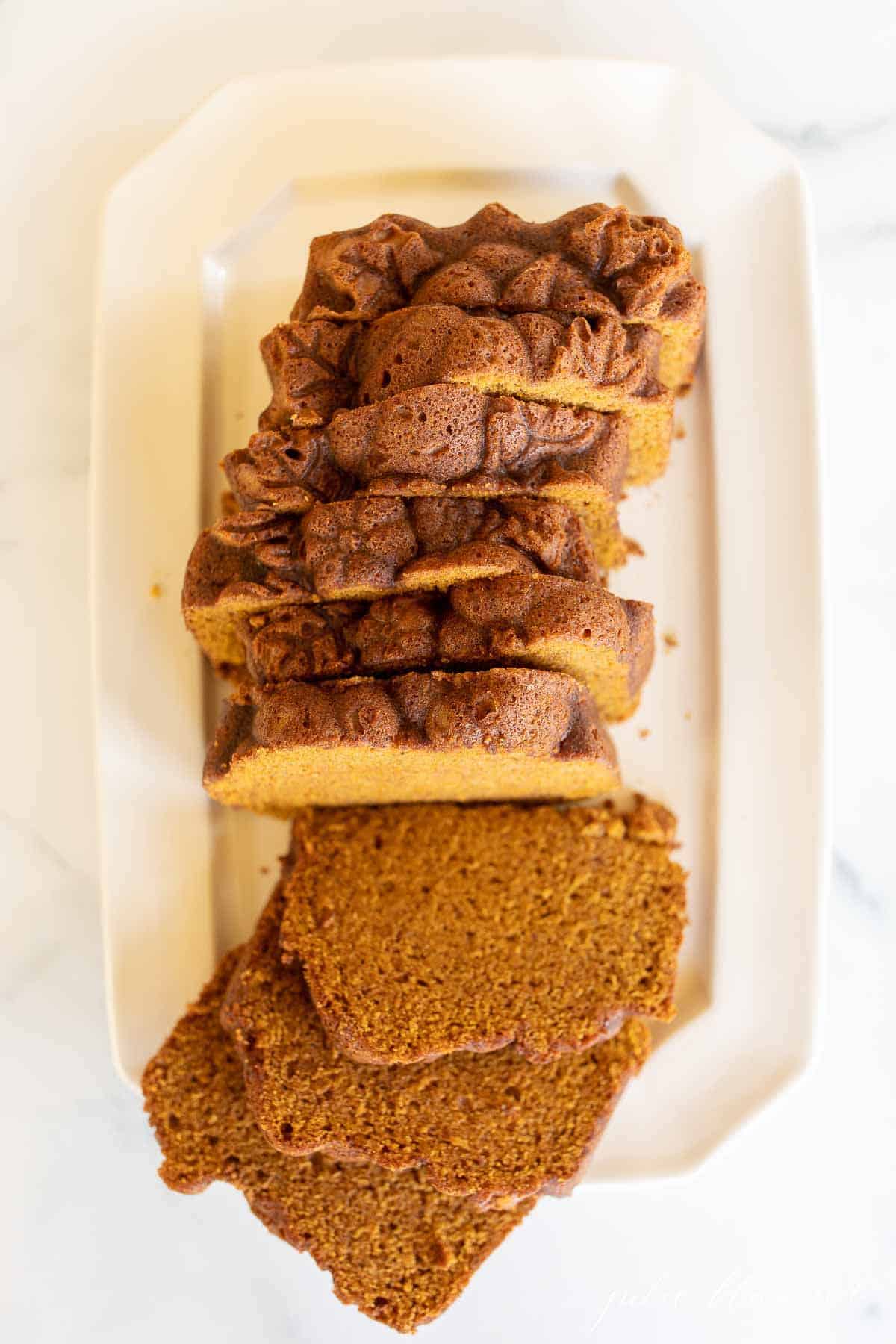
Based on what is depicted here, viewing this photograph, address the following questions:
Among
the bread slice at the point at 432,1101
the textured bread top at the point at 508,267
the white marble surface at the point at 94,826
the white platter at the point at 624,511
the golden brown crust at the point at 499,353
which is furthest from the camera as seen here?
the white marble surface at the point at 94,826

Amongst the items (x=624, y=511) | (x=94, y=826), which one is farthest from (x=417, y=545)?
(x=94, y=826)

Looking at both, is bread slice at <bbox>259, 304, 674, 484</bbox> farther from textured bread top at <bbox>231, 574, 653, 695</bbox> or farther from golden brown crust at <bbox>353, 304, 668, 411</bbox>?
textured bread top at <bbox>231, 574, 653, 695</bbox>

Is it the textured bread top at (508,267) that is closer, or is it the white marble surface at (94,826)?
the textured bread top at (508,267)

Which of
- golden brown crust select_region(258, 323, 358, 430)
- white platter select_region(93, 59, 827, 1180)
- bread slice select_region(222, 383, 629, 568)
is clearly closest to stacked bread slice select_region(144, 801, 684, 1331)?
white platter select_region(93, 59, 827, 1180)

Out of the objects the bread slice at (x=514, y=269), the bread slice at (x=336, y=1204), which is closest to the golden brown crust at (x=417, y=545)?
the bread slice at (x=514, y=269)

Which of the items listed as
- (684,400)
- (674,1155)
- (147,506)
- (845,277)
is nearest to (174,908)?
(147,506)

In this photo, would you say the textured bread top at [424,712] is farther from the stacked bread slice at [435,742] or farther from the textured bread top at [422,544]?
the textured bread top at [422,544]
